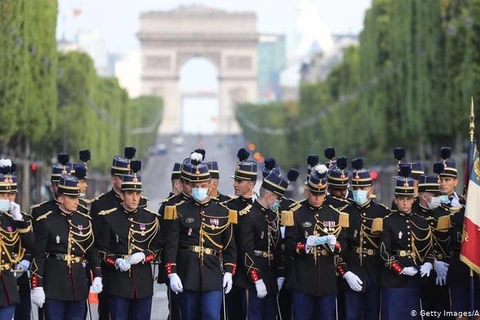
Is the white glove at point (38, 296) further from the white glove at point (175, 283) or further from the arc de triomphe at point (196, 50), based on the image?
the arc de triomphe at point (196, 50)

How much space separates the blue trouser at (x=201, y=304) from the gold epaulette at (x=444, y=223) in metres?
2.67

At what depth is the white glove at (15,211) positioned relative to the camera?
15.6m

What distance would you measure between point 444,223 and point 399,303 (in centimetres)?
102

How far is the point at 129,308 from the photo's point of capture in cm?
1672

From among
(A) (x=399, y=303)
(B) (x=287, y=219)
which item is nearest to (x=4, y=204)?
(B) (x=287, y=219)

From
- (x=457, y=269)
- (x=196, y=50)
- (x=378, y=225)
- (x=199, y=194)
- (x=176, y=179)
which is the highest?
(x=196, y=50)

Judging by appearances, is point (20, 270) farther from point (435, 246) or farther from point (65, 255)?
point (435, 246)

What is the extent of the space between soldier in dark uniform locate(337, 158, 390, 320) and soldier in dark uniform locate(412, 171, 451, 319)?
21.3 inches

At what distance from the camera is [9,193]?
15.6 metres

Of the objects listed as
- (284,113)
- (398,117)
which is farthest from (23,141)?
(284,113)

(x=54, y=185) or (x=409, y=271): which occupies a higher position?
(x=54, y=185)

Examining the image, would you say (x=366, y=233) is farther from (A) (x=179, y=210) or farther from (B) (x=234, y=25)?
(B) (x=234, y=25)

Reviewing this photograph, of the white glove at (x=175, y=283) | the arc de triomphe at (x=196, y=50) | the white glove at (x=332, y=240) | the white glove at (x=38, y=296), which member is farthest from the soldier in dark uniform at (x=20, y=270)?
the arc de triomphe at (x=196, y=50)

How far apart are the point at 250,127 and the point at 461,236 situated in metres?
138
